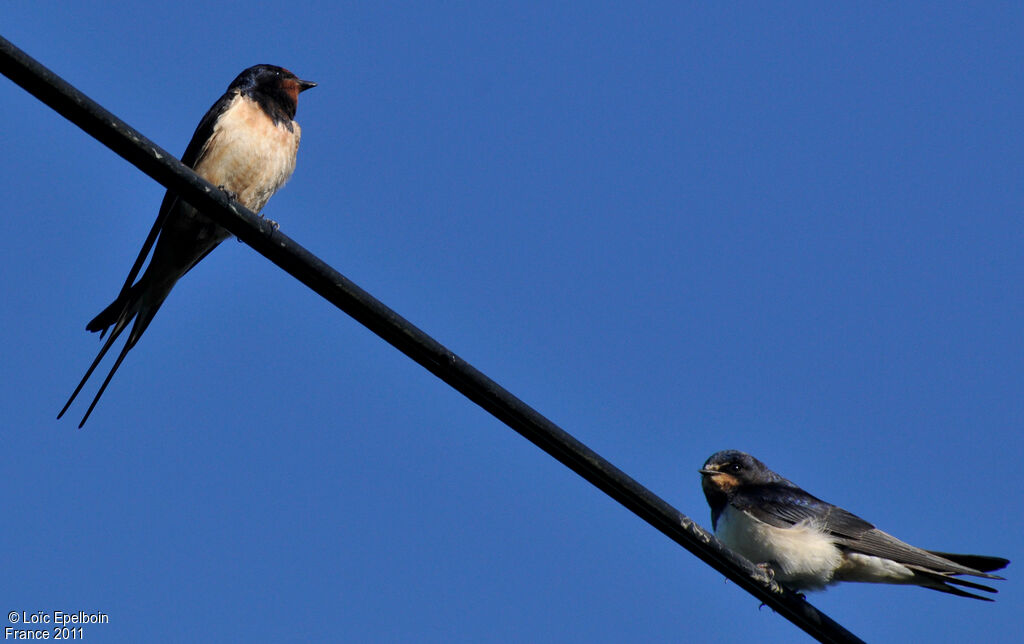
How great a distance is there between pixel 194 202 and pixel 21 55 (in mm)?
522

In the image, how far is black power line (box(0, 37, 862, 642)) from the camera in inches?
103

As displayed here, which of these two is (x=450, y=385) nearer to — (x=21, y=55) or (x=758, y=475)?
(x=21, y=55)

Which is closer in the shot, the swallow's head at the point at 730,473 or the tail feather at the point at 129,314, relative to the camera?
the tail feather at the point at 129,314

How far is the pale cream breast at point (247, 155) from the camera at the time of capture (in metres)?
5.89

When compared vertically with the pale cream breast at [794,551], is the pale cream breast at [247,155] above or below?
above

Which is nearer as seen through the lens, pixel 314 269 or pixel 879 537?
pixel 314 269

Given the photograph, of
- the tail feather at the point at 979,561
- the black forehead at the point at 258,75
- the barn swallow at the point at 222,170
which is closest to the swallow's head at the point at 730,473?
the tail feather at the point at 979,561

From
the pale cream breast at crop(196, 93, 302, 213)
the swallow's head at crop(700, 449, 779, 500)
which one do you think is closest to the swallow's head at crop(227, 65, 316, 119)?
the pale cream breast at crop(196, 93, 302, 213)

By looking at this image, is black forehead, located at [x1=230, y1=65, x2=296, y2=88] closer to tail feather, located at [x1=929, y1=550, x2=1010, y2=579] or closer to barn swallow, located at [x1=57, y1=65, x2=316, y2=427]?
barn swallow, located at [x1=57, y1=65, x2=316, y2=427]

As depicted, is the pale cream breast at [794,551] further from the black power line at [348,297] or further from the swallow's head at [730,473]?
the black power line at [348,297]

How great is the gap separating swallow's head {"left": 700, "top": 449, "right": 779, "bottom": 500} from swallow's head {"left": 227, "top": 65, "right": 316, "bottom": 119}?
128 inches

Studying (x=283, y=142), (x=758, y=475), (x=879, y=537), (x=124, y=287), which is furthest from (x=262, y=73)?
(x=879, y=537)

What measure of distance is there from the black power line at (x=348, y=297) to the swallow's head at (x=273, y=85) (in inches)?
136

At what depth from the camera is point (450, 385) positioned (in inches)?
116
